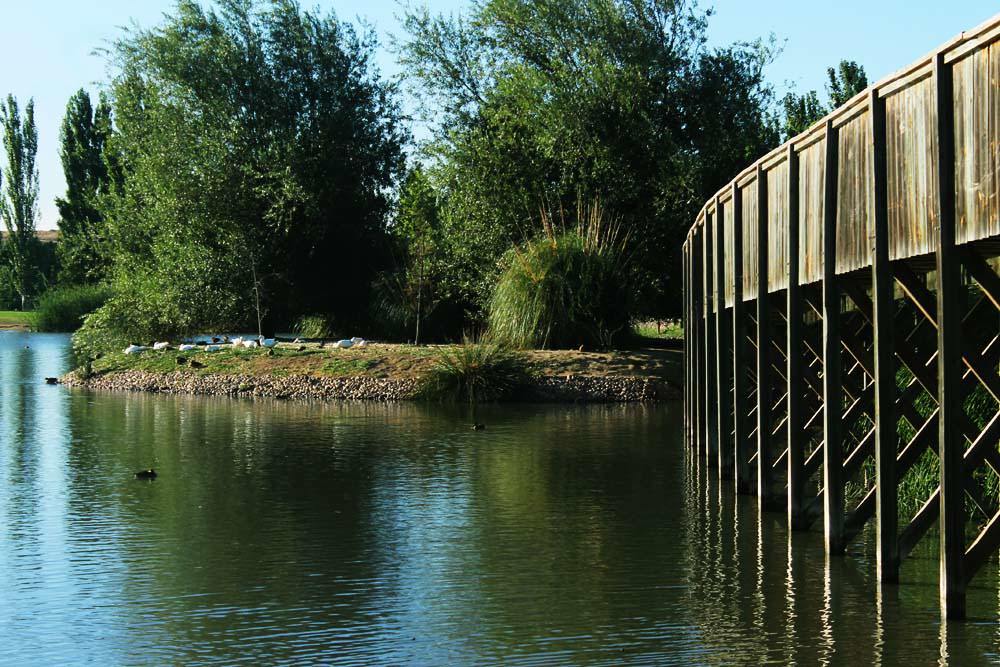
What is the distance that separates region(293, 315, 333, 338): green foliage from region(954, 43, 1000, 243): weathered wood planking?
34.8 meters

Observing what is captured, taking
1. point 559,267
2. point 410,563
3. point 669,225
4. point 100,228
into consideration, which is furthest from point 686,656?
point 100,228

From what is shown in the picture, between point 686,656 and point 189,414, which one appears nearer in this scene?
point 686,656

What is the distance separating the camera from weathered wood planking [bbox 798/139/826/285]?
10.8 metres

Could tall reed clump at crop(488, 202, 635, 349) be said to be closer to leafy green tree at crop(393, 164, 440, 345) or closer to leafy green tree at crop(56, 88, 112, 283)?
leafy green tree at crop(393, 164, 440, 345)

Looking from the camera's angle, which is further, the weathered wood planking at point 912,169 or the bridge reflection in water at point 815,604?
the weathered wood planking at point 912,169

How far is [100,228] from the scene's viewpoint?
45.4 metres

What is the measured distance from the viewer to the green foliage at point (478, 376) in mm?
28516

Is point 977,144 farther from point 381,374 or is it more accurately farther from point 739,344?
point 381,374

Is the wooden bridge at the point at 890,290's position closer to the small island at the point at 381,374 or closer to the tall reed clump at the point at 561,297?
the small island at the point at 381,374

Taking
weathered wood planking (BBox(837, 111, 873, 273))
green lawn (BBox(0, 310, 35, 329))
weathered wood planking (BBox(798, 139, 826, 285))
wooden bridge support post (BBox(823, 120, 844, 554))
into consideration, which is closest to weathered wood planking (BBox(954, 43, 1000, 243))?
weathered wood planking (BBox(837, 111, 873, 273))

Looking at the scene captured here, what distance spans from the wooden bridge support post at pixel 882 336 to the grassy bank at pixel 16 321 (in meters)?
65.9

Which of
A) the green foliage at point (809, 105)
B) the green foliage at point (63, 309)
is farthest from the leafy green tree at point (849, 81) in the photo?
the green foliage at point (63, 309)

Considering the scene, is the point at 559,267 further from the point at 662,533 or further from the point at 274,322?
the point at 662,533

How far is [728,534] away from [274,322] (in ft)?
99.6
